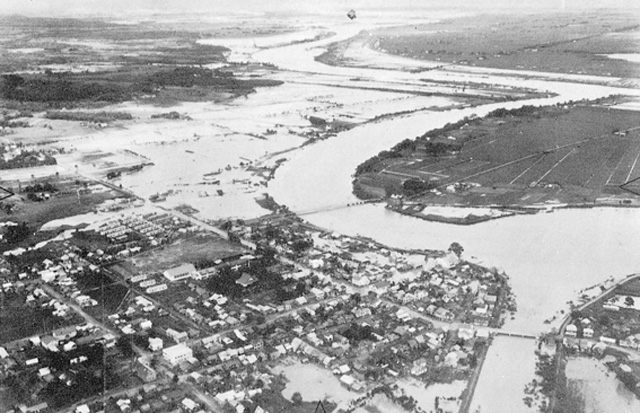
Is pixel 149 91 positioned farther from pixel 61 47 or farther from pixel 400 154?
pixel 61 47

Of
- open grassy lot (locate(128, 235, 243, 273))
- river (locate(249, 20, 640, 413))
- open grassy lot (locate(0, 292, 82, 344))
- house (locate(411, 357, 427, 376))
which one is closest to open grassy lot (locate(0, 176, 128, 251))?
open grassy lot (locate(128, 235, 243, 273))

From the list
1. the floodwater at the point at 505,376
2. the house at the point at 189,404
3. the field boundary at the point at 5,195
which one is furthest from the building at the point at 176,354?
the field boundary at the point at 5,195

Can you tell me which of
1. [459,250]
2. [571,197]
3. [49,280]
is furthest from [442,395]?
[571,197]

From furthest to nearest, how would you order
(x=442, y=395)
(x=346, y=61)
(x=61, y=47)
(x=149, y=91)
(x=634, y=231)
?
(x=61, y=47) < (x=346, y=61) < (x=149, y=91) < (x=634, y=231) < (x=442, y=395)

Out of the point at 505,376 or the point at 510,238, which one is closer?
the point at 505,376

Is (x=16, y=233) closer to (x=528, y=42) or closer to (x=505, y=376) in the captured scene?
(x=505, y=376)

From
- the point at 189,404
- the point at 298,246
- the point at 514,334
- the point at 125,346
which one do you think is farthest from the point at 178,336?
the point at 514,334

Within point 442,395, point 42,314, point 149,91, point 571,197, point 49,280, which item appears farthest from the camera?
point 149,91
